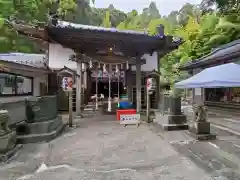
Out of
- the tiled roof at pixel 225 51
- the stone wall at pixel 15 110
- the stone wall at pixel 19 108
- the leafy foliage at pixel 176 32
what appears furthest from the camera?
the leafy foliage at pixel 176 32

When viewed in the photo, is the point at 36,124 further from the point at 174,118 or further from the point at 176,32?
the point at 176,32

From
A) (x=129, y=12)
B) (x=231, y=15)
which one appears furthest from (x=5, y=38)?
(x=129, y=12)

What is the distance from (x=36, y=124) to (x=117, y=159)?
3452 millimetres

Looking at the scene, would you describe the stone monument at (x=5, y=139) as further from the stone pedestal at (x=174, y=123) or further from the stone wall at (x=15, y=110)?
the stone pedestal at (x=174, y=123)

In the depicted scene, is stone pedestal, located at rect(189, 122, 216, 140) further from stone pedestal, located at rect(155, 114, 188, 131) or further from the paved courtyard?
stone pedestal, located at rect(155, 114, 188, 131)

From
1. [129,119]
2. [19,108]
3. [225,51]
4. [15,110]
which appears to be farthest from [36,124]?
[225,51]

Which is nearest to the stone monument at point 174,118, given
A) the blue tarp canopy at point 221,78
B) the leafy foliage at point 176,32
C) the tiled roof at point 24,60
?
the blue tarp canopy at point 221,78

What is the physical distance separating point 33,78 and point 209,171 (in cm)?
1009

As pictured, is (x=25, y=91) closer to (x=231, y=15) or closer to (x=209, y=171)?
(x=209, y=171)

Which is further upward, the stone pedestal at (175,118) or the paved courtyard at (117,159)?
the stone pedestal at (175,118)

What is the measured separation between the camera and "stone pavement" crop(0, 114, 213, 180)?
15.0ft

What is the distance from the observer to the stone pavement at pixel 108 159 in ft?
15.0

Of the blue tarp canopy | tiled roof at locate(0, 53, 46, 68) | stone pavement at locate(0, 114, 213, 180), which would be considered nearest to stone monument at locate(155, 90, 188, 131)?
stone pavement at locate(0, 114, 213, 180)

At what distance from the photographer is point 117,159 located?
5.54 meters
